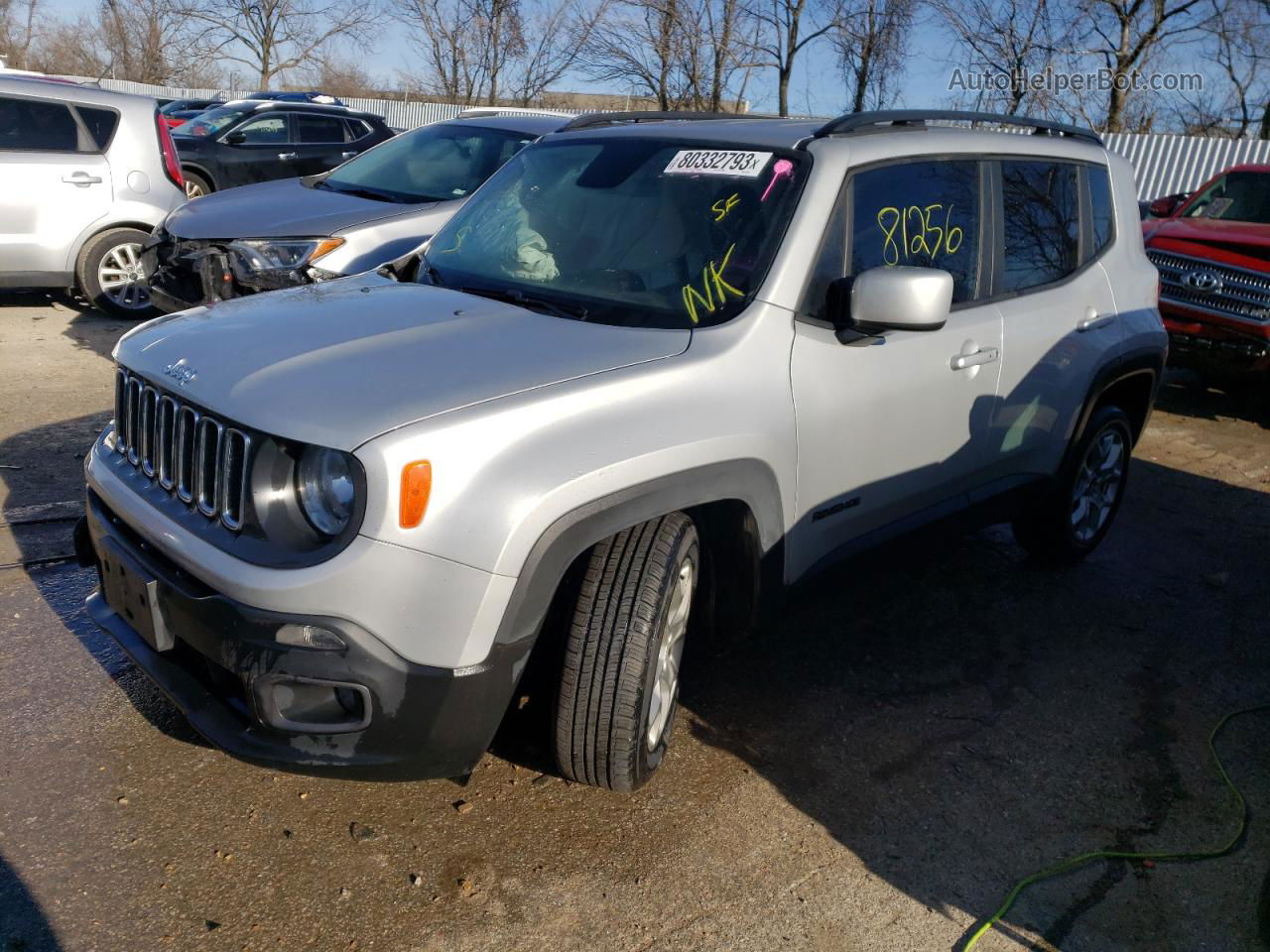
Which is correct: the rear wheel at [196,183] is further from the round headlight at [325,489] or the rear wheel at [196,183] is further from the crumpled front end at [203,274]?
the round headlight at [325,489]

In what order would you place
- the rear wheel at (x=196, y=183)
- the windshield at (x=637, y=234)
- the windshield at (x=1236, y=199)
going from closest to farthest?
the windshield at (x=637, y=234), the windshield at (x=1236, y=199), the rear wheel at (x=196, y=183)

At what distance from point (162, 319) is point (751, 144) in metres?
1.88

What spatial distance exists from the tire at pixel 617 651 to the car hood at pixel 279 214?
435cm

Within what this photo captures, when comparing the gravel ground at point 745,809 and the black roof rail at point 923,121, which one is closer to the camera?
the gravel ground at point 745,809

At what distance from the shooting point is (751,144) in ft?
11.7

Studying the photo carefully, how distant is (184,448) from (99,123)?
23.6 feet

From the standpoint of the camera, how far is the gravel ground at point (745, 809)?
8.84 ft

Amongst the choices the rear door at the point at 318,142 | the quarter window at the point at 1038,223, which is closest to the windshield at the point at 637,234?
the quarter window at the point at 1038,223

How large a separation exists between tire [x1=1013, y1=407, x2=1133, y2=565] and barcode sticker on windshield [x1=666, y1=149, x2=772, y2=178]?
2.02 metres

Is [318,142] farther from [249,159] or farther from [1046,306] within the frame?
[1046,306]

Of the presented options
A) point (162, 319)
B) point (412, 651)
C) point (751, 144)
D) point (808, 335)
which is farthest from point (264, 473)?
point (751, 144)

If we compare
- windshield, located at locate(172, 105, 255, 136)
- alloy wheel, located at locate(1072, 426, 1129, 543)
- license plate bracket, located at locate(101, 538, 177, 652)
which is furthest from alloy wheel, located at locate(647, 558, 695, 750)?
windshield, located at locate(172, 105, 255, 136)

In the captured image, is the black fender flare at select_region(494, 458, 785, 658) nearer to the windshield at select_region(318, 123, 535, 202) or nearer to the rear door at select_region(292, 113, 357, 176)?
the windshield at select_region(318, 123, 535, 202)

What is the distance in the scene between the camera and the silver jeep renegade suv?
2.49 metres
